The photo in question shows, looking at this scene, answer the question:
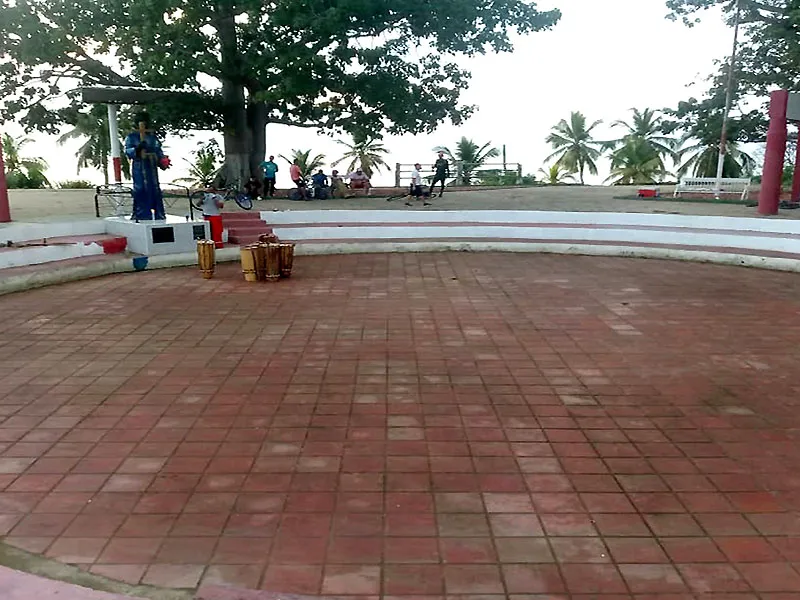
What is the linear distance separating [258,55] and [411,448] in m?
13.3


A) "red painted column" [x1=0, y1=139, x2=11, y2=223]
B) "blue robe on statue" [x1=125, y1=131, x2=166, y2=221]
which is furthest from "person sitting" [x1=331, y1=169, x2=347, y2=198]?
"red painted column" [x1=0, y1=139, x2=11, y2=223]

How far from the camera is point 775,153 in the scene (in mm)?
13648

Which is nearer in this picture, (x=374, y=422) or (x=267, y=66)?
(x=374, y=422)

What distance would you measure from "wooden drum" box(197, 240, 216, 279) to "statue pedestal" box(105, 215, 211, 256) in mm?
1363

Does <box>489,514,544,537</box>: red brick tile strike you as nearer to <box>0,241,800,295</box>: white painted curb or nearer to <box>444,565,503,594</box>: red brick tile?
<box>444,565,503,594</box>: red brick tile

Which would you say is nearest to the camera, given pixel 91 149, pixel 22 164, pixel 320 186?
pixel 320 186

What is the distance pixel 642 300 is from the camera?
8.05 metres

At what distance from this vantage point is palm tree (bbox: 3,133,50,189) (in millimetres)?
25234

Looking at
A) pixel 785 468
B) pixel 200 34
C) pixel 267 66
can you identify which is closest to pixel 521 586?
pixel 785 468

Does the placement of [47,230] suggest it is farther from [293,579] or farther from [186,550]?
[293,579]

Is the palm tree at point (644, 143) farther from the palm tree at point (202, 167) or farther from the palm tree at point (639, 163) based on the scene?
the palm tree at point (202, 167)

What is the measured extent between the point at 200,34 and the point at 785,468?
15.6 metres

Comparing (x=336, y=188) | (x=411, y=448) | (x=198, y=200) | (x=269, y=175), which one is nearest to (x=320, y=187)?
(x=336, y=188)

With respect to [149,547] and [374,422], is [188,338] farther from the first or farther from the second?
[149,547]
